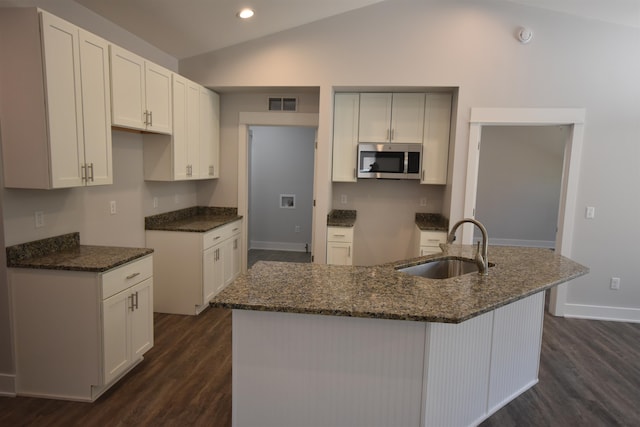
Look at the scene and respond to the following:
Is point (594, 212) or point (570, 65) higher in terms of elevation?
point (570, 65)

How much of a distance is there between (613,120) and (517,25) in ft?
4.55

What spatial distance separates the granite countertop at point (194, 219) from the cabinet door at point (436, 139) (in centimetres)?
238

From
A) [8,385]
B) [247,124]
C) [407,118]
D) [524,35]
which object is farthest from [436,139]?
[8,385]

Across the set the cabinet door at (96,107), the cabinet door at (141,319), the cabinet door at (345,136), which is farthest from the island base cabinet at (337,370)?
the cabinet door at (345,136)

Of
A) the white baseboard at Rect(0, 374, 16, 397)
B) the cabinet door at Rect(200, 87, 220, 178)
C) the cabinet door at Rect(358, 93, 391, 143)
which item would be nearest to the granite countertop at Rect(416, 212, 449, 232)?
the cabinet door at Rect(358, 93, 391, 143)

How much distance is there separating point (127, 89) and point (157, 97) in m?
0.44

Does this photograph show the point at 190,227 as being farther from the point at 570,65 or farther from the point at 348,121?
the point at 570,65

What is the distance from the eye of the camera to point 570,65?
379cm

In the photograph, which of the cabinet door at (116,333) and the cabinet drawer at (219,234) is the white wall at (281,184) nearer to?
the cabinet drawer at (219,234)

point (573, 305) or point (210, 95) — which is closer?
point (573, 305)

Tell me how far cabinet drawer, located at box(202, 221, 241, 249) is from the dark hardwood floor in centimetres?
83

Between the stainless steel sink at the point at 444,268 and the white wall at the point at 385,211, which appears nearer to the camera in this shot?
the stainless steel sink at the point at 444,268

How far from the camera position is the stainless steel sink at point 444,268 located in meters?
2.52

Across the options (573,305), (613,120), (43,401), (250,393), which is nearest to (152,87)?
(43,401)
